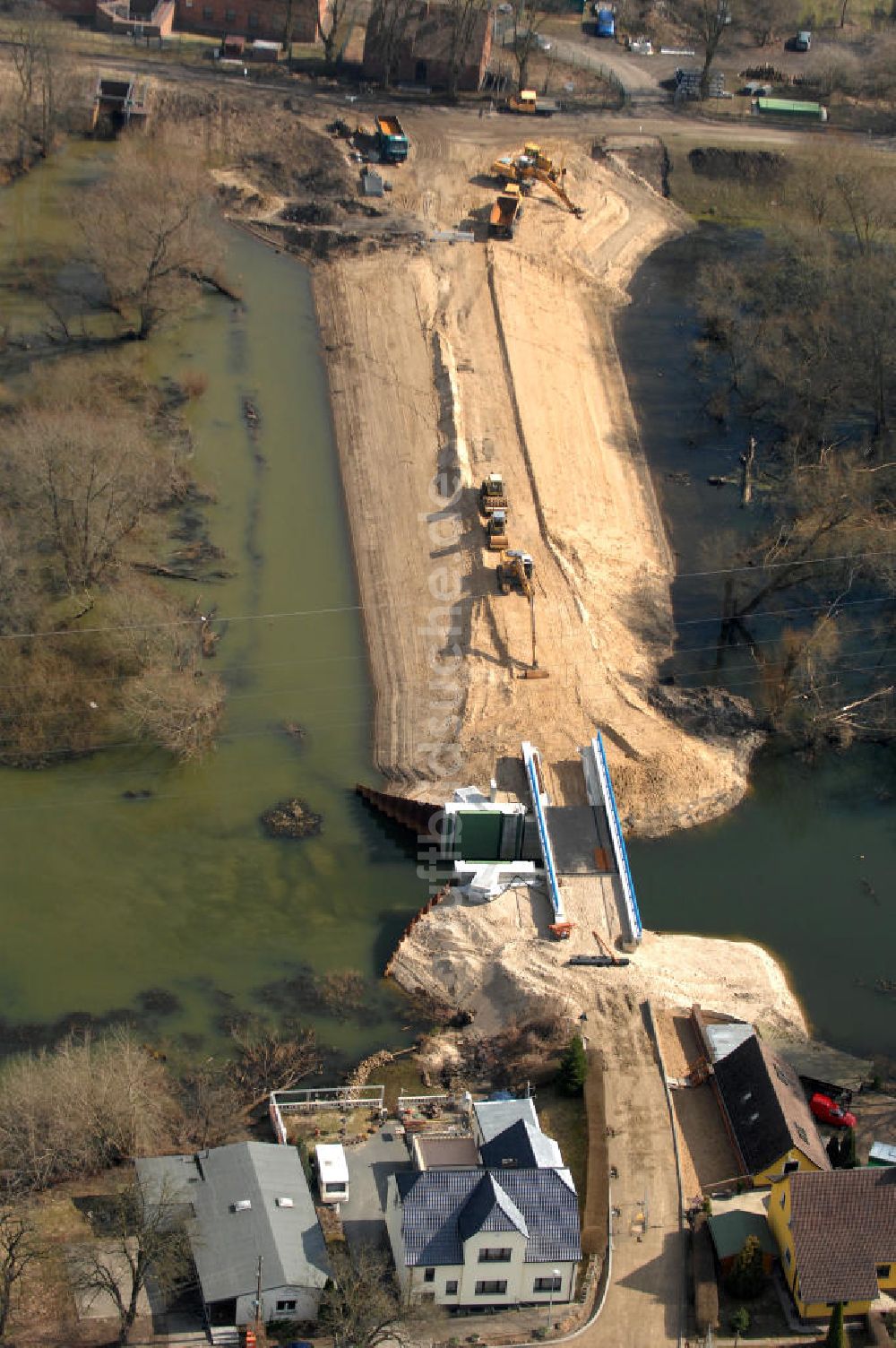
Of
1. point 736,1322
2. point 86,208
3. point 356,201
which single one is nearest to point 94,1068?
point 736,1322

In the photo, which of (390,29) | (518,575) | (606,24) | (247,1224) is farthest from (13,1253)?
(606,24)

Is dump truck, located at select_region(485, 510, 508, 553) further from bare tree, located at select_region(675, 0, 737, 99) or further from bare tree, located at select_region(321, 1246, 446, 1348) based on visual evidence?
bare tree, located at select_region(675, 0, 737, 99)

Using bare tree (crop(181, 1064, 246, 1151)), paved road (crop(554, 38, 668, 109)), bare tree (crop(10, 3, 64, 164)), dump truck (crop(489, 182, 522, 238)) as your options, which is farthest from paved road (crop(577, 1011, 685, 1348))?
paved road (crop(554, 38, 668, 109))

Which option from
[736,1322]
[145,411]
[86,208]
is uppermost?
[86,208]

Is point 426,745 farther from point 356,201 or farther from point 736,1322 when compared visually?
point 356,201

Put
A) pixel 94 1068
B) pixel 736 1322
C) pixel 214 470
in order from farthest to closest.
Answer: pixel 214 470
pixel 94 1068
pixel 736 1322

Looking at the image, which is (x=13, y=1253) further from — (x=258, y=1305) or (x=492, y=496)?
(x=492, y=496)
